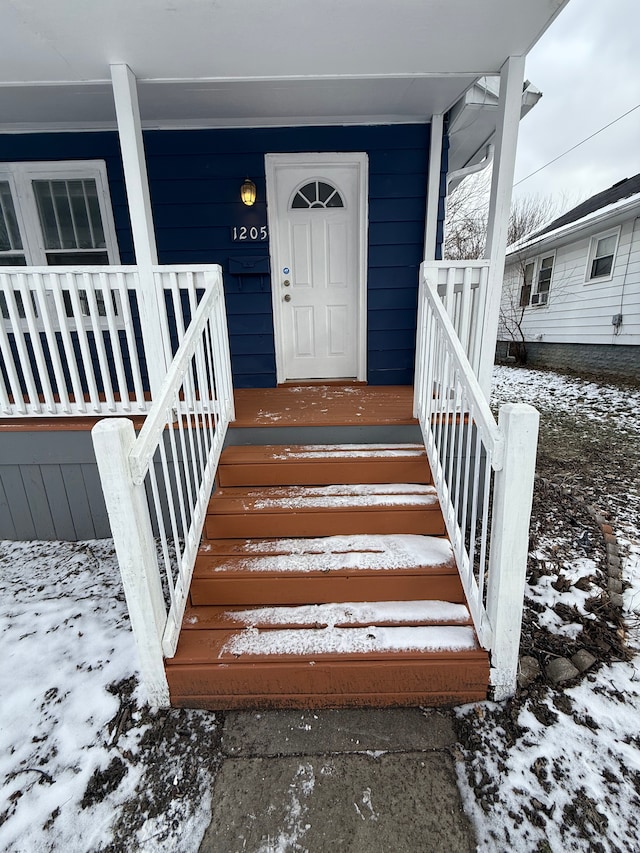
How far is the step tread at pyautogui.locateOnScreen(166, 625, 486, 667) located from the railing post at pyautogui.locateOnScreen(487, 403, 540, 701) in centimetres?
12

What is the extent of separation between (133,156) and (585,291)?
8947mm

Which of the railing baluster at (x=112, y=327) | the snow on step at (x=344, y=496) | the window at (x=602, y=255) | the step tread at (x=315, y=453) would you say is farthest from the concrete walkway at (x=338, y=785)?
the window at (x=602, y=255)

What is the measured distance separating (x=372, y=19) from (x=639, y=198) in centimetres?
689

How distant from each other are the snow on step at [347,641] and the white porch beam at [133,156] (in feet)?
7.31

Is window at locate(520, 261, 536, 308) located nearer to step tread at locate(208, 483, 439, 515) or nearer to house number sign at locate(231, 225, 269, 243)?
house number sign at locate(231, 225, 269, 243)

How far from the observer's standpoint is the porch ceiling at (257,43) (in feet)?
6.21

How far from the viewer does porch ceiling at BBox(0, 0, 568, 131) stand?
1.89m

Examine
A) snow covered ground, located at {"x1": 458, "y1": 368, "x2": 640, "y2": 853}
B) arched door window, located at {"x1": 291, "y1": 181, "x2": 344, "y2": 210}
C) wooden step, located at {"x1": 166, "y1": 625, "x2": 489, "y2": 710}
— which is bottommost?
snow covered ground, located at {"x1": 458, "y1": 368, "x2": 640, "y2": 853}

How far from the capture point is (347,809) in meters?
1.23

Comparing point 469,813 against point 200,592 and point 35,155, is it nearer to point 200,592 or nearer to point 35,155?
point 200,592

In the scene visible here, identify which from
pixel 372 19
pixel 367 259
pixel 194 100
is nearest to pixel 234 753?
pixel 372 19

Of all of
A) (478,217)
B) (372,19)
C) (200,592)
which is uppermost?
(478,217)

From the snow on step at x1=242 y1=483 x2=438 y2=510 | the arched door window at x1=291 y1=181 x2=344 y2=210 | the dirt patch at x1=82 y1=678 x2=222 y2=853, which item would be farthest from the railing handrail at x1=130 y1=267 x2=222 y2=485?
the arched door window at x1=291 y1=181 x2=344 y2=210

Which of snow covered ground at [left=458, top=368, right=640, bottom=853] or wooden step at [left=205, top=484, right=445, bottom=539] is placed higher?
wooden step at [left=205, top=484, right=445, bottom=539]
